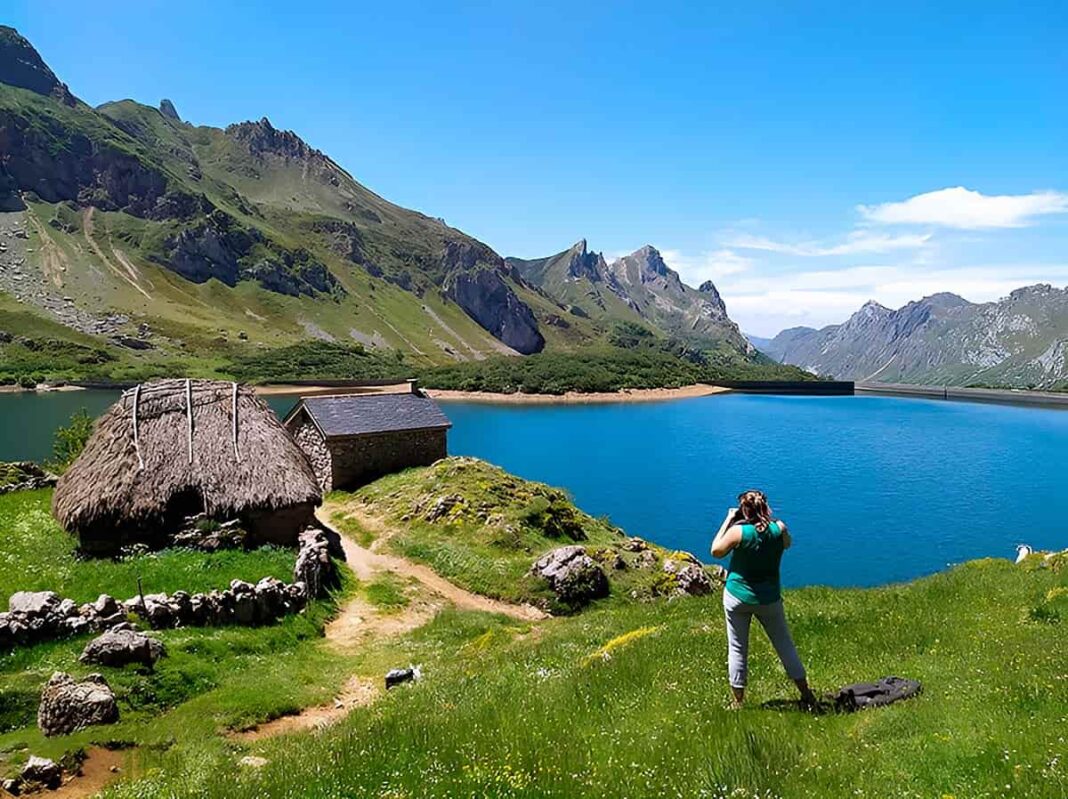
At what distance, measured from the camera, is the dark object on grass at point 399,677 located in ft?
56.1

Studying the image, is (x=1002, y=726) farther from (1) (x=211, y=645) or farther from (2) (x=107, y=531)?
(2) (x=107, y=531)

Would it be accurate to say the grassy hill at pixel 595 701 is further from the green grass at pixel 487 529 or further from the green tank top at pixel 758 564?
the green grass at pixel 487 529

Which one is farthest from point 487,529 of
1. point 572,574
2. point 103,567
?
point 103,567

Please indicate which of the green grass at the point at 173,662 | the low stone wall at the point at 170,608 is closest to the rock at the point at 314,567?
the low stone wall at the point at 170,608

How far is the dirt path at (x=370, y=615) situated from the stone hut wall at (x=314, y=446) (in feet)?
17.1

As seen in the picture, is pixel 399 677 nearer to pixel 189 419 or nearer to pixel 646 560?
pixel 189 419

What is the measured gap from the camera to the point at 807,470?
89500mm

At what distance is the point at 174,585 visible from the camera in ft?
71.3

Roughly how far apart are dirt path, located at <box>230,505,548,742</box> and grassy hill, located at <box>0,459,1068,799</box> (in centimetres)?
49

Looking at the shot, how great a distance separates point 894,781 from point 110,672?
16397 mm

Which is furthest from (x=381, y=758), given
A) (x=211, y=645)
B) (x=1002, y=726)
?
(x=211, y=645)

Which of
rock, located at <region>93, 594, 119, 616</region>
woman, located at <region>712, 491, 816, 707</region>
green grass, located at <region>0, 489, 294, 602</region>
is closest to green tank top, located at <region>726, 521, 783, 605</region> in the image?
woman, located at <region>712, 491, 816, 707</region>

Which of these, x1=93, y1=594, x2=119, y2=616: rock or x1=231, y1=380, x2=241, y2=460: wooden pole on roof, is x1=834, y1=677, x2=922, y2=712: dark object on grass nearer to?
x1=93, y1=594, x2=119, y2=616: rock

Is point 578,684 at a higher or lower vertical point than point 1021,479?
higher
